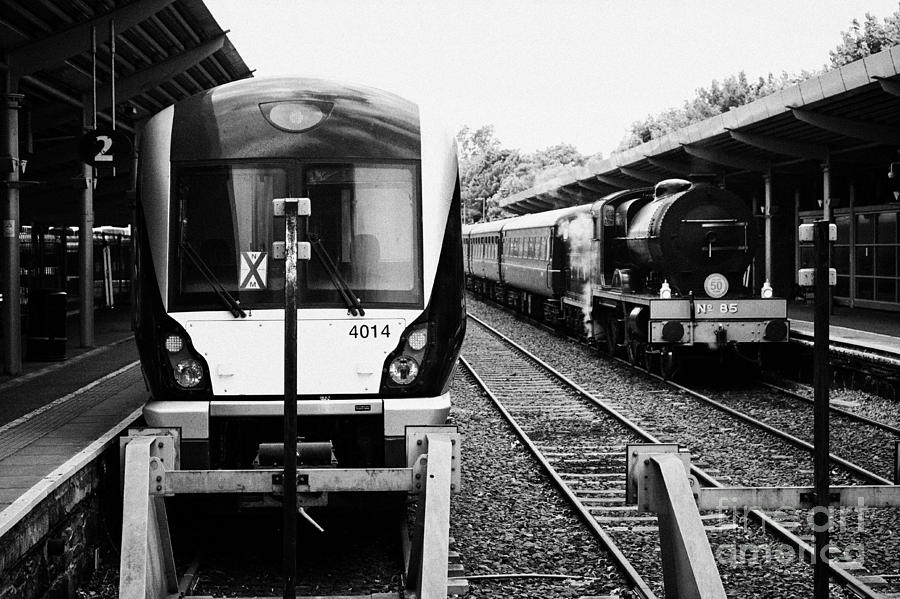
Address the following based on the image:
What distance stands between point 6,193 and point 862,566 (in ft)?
35.1

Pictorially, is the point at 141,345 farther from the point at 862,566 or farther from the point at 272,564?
the point at 862,566

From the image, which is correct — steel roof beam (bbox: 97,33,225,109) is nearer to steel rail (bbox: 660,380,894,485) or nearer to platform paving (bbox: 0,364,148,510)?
platform paving (bbox: 0,364,148,510)

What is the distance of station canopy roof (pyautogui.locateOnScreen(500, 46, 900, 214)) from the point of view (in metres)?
14.3

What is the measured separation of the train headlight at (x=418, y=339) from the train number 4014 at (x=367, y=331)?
156mm

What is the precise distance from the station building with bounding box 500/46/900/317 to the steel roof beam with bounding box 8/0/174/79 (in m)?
7.91

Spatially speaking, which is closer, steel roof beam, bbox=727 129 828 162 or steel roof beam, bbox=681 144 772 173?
steel roof beam, bbox=727 129 828 162

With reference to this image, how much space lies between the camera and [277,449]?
20.2 feet

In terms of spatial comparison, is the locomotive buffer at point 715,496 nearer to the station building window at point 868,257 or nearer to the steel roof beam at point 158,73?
the steel roof beam at point 158,73

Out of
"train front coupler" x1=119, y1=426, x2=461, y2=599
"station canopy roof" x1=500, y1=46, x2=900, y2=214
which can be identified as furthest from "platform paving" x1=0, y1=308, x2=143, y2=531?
"station canopy roof" x1=500, y1=46, x2=900, y2=214

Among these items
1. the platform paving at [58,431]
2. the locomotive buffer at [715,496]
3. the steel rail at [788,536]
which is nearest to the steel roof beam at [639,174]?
the steel rail at [788,536]

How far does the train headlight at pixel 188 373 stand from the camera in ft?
20.7

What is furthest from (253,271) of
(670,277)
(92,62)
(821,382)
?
(92,62)

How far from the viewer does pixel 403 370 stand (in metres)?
6.40

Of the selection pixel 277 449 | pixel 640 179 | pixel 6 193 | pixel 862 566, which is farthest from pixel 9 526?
pixel 640 179
